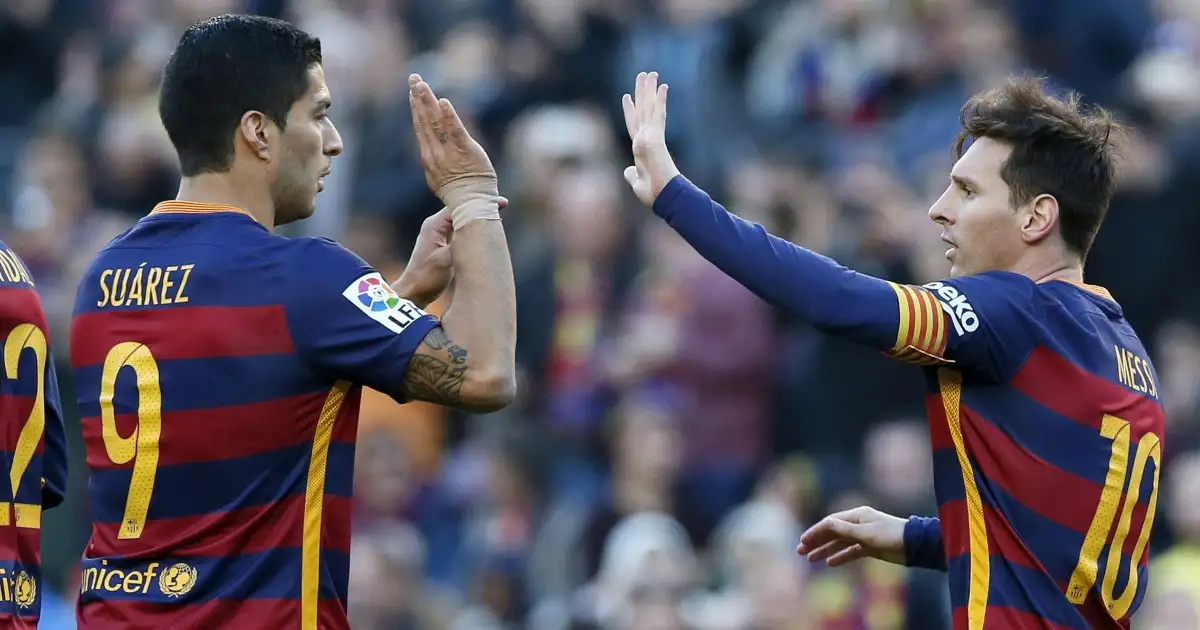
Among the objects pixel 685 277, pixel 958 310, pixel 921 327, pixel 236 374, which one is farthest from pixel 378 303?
pixel 685 277

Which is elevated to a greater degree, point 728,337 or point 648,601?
point 728,337

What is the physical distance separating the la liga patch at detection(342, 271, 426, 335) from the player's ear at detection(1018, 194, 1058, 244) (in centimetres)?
170

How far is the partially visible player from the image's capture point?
5.34m

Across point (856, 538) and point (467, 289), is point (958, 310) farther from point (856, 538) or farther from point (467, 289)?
point (467, 289)

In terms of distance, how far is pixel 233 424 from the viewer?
5051mm

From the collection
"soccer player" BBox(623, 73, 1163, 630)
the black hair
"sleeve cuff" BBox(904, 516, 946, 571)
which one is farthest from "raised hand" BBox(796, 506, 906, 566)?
the black hair

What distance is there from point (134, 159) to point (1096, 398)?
29.2ft

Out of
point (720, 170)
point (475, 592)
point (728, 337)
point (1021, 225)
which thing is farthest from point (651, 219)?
point (1021, 225)

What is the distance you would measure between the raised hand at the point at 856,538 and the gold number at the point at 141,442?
6.71ft

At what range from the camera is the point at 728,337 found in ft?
35.5

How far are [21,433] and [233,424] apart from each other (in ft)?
2.47

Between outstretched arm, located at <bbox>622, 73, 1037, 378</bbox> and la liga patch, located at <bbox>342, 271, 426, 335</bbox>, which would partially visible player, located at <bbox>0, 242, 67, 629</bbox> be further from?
outstretched arm, located at <bbox>622, 73, 1037, 378</bbox>

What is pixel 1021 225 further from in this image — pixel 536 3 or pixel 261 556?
pixel 536 3

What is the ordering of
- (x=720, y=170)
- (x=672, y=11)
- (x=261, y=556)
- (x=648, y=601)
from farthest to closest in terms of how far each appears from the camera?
(x=672, y=11) → (x=720, y=170) → (x=648, y=601) → (x=261, y=556)
